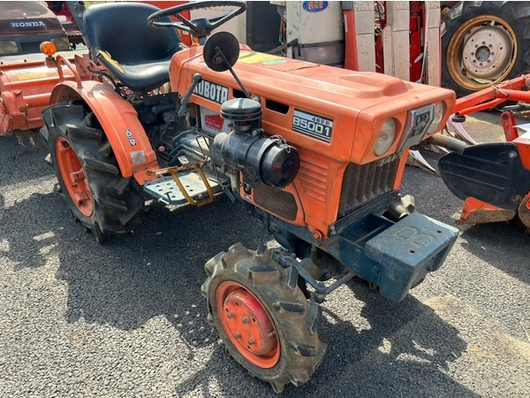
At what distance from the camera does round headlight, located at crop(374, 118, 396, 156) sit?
1566mm

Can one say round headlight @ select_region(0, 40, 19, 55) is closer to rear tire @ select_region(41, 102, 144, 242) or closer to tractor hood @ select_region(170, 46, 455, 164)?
rear tire @ select_region(41, 102, 144, 242)

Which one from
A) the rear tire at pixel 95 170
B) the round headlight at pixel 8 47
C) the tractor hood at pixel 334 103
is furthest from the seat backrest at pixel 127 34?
the round headlight at pixel 8 47

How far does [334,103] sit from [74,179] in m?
2.18

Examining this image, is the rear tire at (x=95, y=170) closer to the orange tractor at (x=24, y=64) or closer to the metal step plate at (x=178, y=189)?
the metal step plate at (x=178, y=189)

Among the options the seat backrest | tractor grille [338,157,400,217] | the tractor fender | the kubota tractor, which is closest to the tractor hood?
the kubota tractor

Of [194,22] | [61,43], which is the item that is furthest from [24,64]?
[194,22]

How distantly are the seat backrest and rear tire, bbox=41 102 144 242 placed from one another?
0.48m

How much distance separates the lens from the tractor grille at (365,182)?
1.81 m

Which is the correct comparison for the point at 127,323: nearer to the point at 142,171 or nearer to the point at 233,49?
the point at 142,171

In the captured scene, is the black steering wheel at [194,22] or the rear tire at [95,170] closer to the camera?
the black steering wheel at [194,22]

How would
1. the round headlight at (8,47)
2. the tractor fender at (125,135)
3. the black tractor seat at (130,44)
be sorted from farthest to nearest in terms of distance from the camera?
the round headlight at (8,47), the black tractor seat at (130,44), the tractor fender at (125,135)

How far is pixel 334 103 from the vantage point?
160 centimetres

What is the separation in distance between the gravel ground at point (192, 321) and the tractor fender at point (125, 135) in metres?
0.65

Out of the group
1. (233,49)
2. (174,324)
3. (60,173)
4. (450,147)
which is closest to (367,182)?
(233,49)
